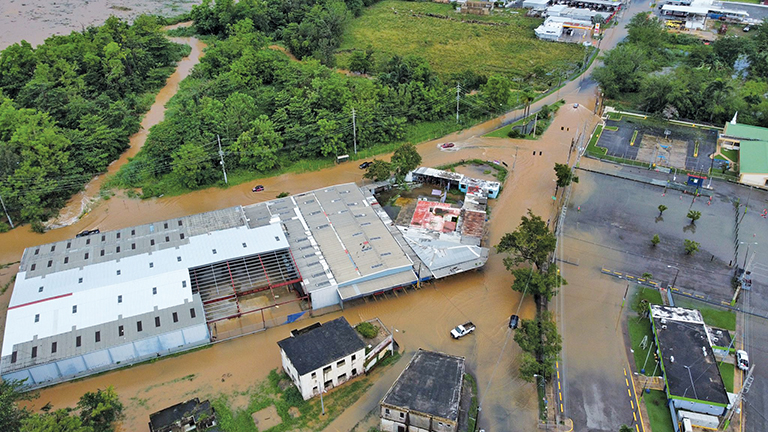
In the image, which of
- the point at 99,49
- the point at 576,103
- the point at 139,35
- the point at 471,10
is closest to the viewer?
the point at 576,103

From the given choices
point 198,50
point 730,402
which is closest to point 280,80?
point 198,50

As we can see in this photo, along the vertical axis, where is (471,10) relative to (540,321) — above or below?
above

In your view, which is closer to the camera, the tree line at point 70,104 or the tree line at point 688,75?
the tree line at point 70,104

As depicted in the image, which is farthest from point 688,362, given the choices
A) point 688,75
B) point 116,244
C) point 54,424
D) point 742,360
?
point 688,75

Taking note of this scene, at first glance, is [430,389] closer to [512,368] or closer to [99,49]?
[512,368]

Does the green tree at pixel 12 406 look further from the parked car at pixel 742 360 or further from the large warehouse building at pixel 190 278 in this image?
the parked car at pixel 742 360

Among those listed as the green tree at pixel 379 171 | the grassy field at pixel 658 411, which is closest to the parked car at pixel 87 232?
the green tree at pixel 379 171

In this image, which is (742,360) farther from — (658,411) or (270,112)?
(270,112)
